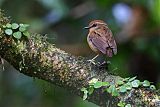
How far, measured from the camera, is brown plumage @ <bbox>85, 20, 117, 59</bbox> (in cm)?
327

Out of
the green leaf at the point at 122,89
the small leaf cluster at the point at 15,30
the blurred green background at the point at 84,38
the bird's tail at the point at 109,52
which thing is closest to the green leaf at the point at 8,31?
the small leaf cluster at the point at 15,30

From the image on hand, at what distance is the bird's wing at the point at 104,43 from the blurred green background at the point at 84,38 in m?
2.05

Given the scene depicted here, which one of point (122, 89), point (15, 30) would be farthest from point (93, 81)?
point (15, 30)

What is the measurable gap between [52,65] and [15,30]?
1.09ft

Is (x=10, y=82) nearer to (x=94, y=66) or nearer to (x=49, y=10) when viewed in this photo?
(x=49, y=10)

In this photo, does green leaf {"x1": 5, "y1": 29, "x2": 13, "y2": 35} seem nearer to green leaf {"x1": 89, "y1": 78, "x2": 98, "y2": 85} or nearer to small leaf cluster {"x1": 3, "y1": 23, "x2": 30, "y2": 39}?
small leaf cluster {"x1": 3, "y1": 23, "x2": 30, "y2": 39}

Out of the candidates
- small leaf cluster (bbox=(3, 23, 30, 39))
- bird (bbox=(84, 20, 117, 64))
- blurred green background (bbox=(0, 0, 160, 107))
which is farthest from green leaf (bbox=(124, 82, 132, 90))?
blurred green background (bbox=(0, 0, 160, 107))

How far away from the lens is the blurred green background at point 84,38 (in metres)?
5.63

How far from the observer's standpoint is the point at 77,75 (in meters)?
3.08

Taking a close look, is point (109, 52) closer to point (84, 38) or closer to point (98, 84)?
point (98, 84)

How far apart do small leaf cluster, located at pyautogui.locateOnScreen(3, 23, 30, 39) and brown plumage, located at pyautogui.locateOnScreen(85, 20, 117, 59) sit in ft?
1.69

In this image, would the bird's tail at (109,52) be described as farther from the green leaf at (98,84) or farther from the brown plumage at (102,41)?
the green leaf at (98,84)

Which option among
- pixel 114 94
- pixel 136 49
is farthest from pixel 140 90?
pixel 136 49

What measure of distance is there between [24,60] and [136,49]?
110 inches
